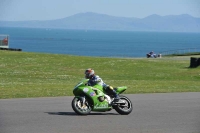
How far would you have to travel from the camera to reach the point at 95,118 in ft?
42.8

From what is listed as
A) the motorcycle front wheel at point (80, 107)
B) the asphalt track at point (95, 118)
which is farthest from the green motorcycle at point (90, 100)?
the asphalt track at point (95, 118)

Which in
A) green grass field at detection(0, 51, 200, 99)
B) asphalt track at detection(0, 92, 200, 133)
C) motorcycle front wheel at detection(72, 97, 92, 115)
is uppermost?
motorcycle front wheel at detection(72, 97, 92, 115)

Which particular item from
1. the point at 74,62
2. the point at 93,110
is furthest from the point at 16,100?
the point at 74,62

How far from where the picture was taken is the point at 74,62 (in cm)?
4450

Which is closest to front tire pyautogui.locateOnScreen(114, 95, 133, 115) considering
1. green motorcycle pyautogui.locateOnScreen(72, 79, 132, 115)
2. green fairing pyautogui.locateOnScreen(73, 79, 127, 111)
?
green motorcycle pyautogui.locateOnScreen(72, 79, 132, 115)

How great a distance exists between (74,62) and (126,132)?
33.8 meters

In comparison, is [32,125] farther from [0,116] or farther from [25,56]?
[25,56]

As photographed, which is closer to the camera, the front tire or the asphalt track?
the asphalt track

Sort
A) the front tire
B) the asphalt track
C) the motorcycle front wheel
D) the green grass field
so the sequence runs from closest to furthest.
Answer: the asphalt track, the motorcycle front wheel, the front tire, the green grass field

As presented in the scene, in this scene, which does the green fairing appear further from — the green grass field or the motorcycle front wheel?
the green grass field

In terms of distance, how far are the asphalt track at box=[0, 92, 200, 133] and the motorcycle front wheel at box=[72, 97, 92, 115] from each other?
0.17 meters

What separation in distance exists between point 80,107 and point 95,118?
24.7 inches

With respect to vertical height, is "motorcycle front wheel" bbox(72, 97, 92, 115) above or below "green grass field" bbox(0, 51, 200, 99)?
above

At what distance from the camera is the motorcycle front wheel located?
13453mm
